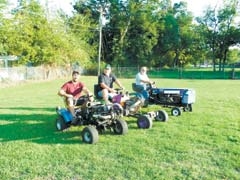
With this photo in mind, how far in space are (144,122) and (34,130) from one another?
2.33 meters

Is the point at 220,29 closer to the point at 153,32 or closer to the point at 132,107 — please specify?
the point at 153,32

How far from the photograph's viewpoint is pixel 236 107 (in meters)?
9.49

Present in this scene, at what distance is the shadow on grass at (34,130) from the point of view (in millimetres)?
5866

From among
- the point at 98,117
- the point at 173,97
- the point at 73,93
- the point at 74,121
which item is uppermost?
the point at 73,93

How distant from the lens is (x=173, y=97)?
8.92 m

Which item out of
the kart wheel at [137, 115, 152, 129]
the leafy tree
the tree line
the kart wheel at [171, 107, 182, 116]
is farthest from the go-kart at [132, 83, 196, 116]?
the leafy tree

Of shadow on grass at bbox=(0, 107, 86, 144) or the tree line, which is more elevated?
the tree line

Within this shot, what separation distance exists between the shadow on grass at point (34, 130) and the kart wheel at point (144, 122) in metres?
1.29

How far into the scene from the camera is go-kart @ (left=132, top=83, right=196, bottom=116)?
8.58 metres

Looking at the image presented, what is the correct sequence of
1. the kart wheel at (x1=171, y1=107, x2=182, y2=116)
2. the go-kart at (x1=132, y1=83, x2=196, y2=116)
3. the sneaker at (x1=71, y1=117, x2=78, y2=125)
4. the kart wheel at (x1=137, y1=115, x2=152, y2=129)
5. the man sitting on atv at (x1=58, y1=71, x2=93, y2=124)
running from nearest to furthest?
1. the sneaker at (x1=71, y1=117, x2=78, y2=125)
2. the man sitting on atv at (x1=58, y1=71, x2=93, y2=124)
3. the kart wheel at (x1=137, y1=115, x2=152, y2=129)
4. the kart wheel at (x1=171, y1=107, x2=182, y2=116)
5. the go-kart at (x1=132, y1=83, x2=196, y2=116)

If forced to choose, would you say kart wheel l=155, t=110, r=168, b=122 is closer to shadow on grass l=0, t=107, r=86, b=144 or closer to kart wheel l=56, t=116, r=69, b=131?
shadow on grass l=0, t=107, r=86, b=144

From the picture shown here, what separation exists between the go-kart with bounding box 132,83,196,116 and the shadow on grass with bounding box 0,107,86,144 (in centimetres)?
284

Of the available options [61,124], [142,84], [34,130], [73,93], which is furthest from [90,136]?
[142,84]

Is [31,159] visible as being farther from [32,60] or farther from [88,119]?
[32,60]
